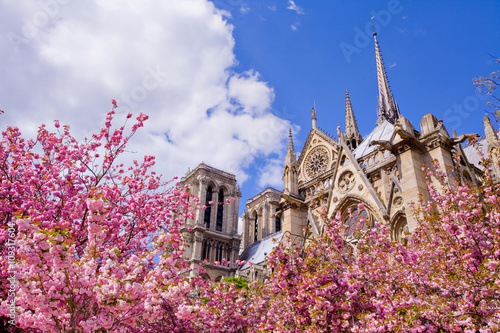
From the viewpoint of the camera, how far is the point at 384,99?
57031 millimetres

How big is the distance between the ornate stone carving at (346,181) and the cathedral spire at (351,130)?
1124 inches

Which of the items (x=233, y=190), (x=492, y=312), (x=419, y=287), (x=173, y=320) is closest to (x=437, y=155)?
(x=419, y=287)

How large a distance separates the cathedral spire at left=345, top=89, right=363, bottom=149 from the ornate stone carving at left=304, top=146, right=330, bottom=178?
5838mm

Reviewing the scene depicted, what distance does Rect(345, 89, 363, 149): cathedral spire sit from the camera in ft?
154

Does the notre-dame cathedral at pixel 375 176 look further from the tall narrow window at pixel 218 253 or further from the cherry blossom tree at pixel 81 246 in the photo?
the tall narrow window at pixel 218 253

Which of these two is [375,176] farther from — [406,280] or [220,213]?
[220,213]

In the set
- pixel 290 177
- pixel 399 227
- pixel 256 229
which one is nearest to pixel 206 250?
pixel 256 229

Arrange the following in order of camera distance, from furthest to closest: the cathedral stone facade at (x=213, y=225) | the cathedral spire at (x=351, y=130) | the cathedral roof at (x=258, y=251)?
the cathedral stone facade at (x=213, y=225)
the cathedral roof at (x=258, y=251)
the cathedral spire at (x=351, y=130)

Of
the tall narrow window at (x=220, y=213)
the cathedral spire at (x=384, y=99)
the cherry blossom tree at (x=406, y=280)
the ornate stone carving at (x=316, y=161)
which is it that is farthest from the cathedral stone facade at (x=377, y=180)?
the tall narrow window at (x=220, y=213)

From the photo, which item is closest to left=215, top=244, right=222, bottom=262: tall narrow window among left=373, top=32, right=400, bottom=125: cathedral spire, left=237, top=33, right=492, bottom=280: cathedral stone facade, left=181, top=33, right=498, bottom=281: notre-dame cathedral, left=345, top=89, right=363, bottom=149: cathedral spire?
left=181, top=33, right=498, bottom=281: notre-dame cathedral

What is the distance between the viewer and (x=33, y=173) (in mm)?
12430

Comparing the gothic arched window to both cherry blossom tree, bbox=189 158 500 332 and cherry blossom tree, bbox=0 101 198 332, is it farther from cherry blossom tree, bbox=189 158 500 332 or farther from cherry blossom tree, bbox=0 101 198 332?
cherry blossom tree, bbox=0 101 198 332

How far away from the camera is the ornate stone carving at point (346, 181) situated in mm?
18309

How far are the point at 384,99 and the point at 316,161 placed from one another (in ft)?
70.6
